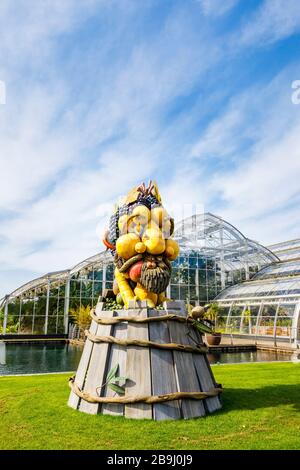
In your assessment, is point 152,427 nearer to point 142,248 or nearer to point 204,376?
point 204,376

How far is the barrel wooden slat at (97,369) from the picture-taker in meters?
5.04

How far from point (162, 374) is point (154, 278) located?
60.8 inches

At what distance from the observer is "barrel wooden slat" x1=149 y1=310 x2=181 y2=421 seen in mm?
4746

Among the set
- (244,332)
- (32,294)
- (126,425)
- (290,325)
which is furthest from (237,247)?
(126,425)

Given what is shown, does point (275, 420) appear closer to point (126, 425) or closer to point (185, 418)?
point (185, 418)

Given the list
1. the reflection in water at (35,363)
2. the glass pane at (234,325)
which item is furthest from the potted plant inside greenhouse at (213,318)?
the reflection in water at (35,363)

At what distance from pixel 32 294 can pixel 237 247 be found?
59.6 ft

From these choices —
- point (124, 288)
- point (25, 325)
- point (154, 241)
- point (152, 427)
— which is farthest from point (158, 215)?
point (25, 325)

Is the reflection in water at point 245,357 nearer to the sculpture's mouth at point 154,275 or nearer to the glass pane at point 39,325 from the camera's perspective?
the sculpture's mouth at point 154,275

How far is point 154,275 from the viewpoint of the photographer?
5840 mm

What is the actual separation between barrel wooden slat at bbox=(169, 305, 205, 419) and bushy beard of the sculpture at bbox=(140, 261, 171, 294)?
0.82 m

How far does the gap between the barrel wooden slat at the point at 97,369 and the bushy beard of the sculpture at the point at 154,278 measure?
2.68 feet

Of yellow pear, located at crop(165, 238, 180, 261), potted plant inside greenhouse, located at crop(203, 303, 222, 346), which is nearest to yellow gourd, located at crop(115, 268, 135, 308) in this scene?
yellow pear, located at crop(165, 238, 180, 261)

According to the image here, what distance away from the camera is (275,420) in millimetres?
4879
